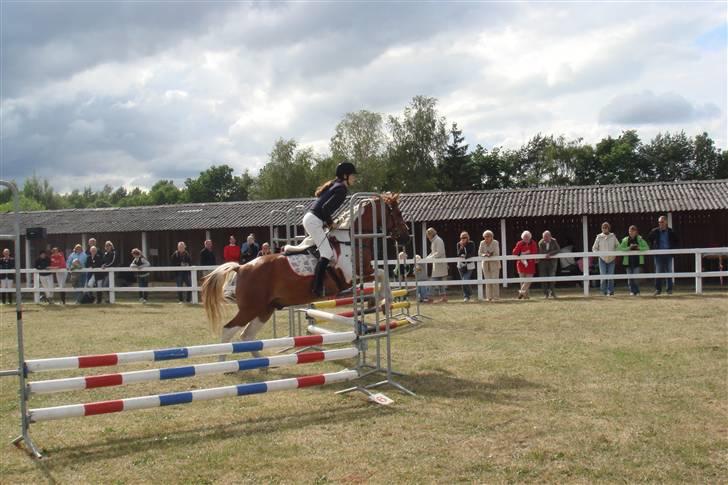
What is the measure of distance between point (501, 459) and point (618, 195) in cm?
2064

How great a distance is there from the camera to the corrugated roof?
22.4 meters

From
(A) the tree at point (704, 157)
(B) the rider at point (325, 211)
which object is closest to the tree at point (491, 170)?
(A) the tree at point (704, 157)

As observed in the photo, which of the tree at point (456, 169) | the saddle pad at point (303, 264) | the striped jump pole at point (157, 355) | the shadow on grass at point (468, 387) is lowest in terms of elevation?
the shadow on grass at point (468, 387)

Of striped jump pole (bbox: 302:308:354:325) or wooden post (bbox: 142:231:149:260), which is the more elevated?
wooden post (bbox: 142:231:149:260)

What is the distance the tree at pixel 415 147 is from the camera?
5856cm

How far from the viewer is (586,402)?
20.7 feet

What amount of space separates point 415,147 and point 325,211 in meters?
52.1

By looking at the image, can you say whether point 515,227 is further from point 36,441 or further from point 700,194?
point 36,441

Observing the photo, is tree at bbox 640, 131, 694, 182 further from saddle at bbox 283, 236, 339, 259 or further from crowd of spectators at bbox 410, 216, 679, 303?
saddle at bbox 283, 236, 339, 259

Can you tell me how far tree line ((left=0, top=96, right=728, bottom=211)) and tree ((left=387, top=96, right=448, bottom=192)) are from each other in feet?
0.29

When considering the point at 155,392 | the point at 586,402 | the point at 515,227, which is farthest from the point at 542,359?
the point at 515,227

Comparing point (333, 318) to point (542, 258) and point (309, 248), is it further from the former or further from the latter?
point (542, 258)

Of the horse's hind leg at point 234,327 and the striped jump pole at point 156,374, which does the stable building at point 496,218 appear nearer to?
the horse's hind leg at point 234,327

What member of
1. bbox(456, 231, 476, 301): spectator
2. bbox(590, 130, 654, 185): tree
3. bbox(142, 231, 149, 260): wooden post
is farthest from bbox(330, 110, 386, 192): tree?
bbox(456, 231, 476, 301): spectator
